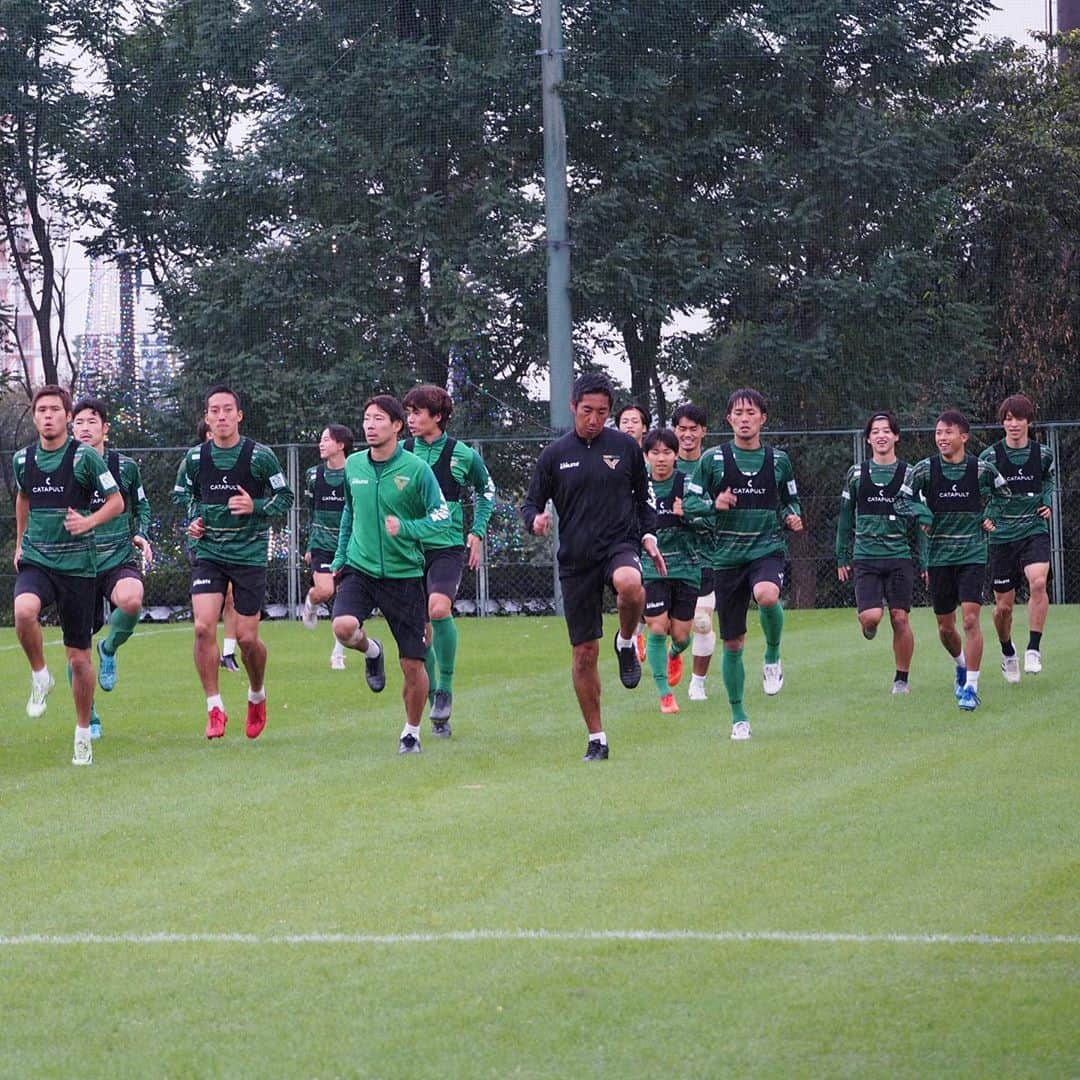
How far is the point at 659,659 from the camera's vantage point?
45.2 feet

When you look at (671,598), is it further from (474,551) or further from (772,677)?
(474,551)

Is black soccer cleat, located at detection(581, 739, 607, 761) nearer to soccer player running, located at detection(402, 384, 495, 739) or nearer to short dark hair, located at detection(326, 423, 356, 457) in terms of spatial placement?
soccer player running, located at detection(402, 384, 495, 739)

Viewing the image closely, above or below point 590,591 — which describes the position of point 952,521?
above

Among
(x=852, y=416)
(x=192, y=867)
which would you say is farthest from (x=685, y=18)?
(x=192, y=867)

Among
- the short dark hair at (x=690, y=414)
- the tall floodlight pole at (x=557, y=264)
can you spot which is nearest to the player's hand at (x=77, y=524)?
the short dark hair at (x=690, y=414)

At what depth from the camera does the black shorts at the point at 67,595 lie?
10984 mm

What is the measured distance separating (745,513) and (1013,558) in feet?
13.4

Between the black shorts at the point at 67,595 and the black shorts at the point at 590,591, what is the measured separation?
107 inches

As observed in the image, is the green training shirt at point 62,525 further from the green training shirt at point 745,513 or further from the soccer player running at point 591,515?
the green training shirt at point 745,513

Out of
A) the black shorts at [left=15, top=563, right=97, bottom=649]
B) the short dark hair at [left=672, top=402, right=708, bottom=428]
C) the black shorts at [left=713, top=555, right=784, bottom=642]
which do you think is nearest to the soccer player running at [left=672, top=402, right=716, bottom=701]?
the short dark hair at [left=672, top=402, right=708, bottom=428]

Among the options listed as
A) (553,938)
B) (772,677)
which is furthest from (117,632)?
(553,938)

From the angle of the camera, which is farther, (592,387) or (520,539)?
(520,539)

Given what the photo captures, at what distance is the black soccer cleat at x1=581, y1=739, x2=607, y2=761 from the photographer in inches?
424

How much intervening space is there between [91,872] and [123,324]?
30.6 m
